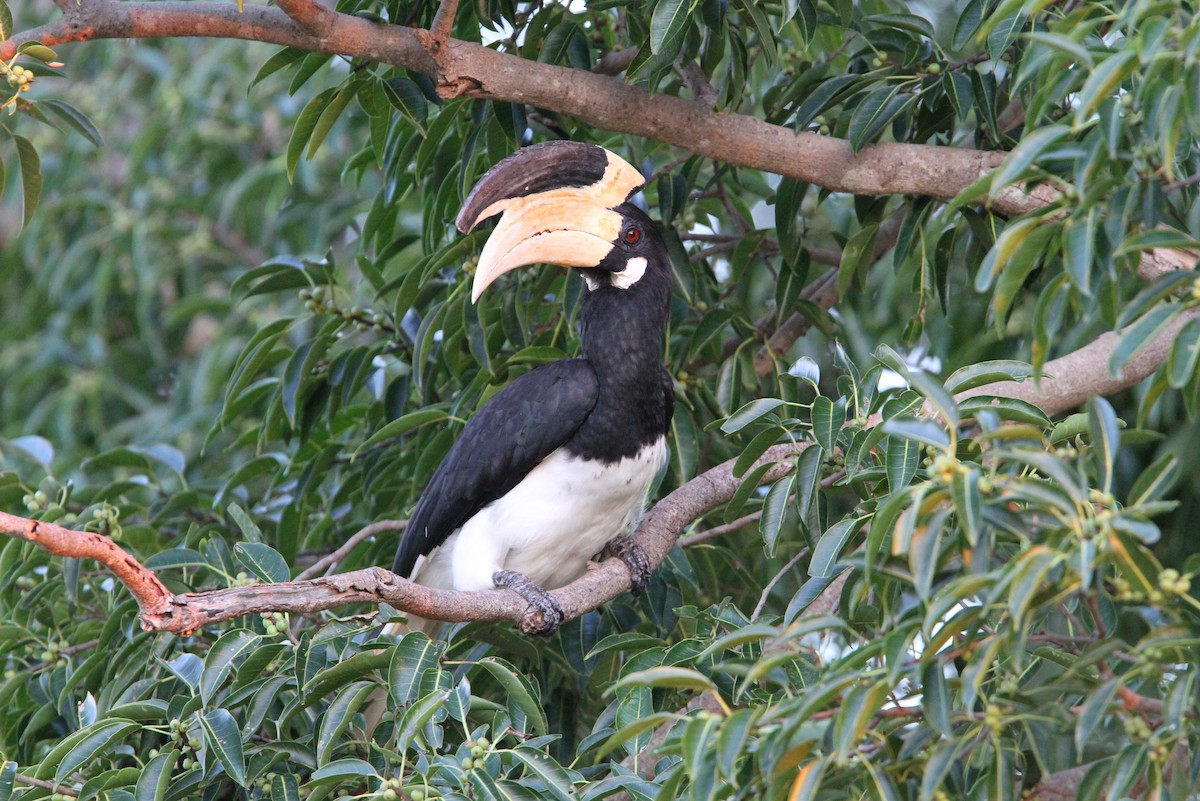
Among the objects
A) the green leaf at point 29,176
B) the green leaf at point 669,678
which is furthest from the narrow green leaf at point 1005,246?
the green leaf at point 29,176

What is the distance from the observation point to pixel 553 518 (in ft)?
12.5

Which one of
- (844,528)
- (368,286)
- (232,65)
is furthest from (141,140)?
(844,528)

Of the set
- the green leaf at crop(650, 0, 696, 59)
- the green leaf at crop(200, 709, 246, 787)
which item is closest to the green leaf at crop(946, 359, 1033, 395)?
the green leaf at crop(650, 0, 696, 59)

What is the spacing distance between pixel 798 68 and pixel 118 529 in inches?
93.9

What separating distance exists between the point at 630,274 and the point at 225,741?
1.80 metres

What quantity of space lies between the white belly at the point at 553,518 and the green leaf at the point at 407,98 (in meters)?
1.00

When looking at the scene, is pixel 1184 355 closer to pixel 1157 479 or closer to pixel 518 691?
pixel 1157 479

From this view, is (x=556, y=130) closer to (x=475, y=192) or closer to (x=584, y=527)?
(x=475, y=192)

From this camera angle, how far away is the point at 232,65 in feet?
23.5

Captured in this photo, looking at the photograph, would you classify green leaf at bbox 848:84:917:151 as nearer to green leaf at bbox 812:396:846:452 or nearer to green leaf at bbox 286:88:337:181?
green leaf at bbox 812:396:846:452

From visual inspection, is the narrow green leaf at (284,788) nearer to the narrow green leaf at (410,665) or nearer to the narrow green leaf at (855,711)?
the narrow green leaf at (410,665)

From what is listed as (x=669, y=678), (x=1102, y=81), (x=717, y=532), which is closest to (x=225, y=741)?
(x=669, y=678)

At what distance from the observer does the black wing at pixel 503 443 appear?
12.3ft

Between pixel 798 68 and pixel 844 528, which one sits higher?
pixel 798 68
